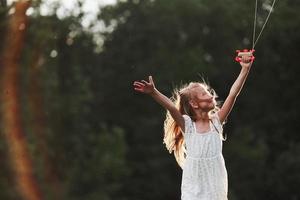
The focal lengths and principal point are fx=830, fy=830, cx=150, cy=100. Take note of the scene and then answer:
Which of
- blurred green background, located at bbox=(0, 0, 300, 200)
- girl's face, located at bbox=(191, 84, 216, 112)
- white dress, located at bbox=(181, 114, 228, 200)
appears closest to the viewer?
white dress, located at bbox=(181, 114, 228, 200)

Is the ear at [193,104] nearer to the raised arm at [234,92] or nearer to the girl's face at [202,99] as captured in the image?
the girl's face at [202,99]

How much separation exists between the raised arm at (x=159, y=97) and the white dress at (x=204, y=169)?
0.16 metres

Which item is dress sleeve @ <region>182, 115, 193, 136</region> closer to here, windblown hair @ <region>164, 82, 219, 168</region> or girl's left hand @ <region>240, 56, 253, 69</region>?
windblown hair @ <region>164, 82, 219, 168</region>

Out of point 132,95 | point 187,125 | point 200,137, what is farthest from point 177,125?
point 132,95

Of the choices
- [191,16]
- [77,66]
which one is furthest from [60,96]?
[191,16]

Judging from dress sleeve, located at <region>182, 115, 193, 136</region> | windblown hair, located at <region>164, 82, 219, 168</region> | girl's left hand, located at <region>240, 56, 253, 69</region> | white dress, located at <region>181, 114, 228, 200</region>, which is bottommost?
white dress, located at <region>181, 114, 228, 200</region>

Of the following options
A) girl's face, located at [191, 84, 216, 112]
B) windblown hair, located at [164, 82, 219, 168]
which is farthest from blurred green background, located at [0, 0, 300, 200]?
girl's face, located at [191, 84, 216, 112]

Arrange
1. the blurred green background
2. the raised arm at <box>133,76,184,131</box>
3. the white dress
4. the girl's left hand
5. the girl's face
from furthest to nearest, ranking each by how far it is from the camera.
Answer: the blurred green background
the girl's left hand
the girl's face
the white dress
the raised arm at <box>133,76,184,131</box>

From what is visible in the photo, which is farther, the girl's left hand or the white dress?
the girl's left hand

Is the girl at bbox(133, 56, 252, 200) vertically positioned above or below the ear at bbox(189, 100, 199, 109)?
below

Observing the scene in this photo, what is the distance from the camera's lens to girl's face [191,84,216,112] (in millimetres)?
5939

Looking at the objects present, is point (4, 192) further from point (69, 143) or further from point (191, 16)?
point (191, 16)

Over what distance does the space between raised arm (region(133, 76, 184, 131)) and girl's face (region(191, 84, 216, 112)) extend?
0.58ft

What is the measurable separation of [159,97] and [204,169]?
63 cm
